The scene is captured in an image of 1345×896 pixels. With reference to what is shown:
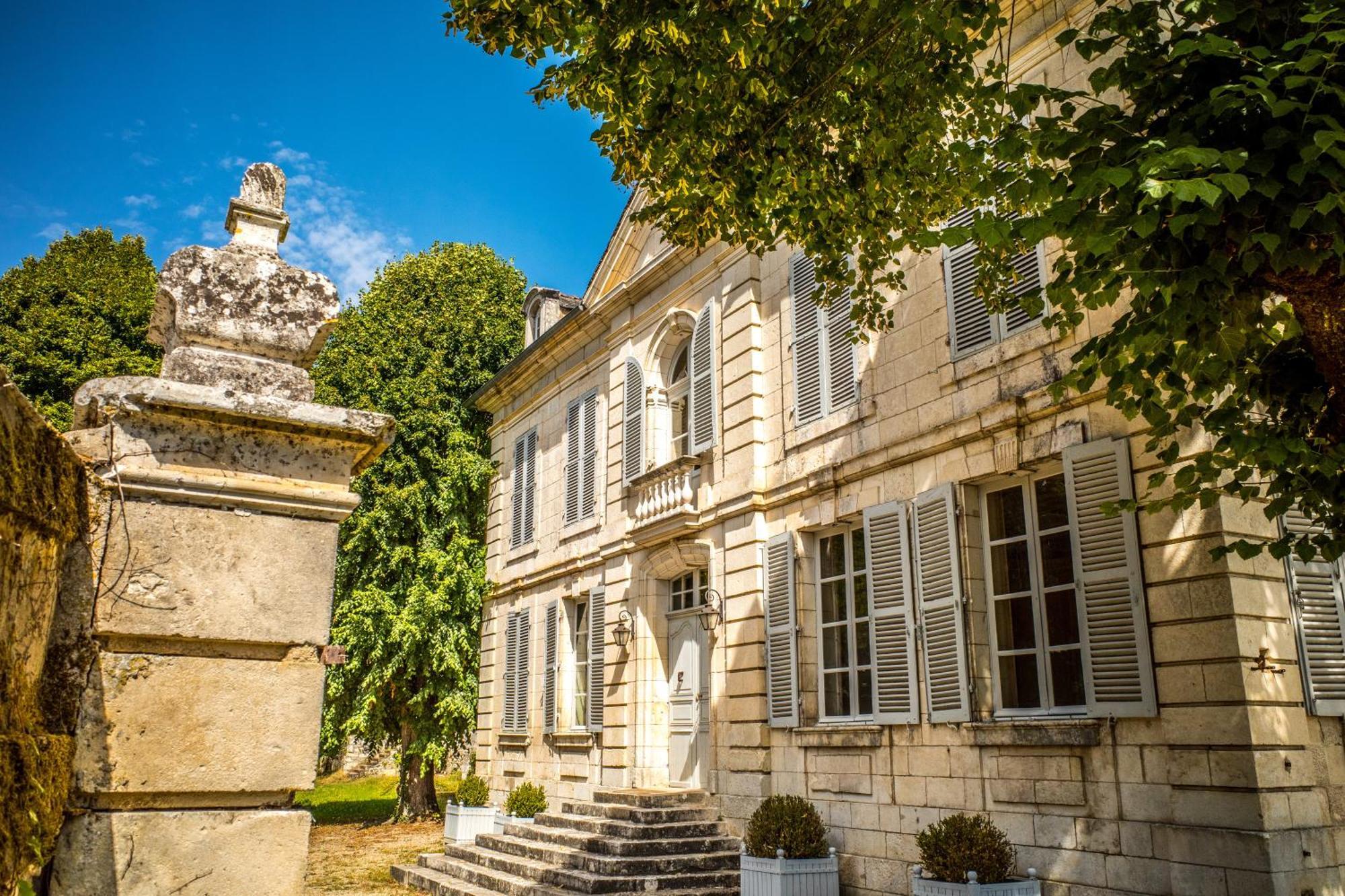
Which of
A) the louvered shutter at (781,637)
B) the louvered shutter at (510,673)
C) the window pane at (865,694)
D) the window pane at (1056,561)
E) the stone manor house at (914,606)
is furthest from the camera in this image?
the louvered shutter at (510,673)

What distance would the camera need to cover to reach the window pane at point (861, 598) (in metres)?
9.28

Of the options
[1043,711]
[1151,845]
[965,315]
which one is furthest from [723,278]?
[1151,845]

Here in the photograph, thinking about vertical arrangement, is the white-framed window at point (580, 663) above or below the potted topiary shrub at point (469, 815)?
above

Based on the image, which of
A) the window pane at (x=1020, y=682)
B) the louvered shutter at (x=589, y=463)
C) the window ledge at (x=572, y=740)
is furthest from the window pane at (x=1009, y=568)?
the louvered shutter at (x=589, y=463)

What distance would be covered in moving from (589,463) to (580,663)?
2992 millimetres

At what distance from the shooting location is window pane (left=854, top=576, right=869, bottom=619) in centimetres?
928

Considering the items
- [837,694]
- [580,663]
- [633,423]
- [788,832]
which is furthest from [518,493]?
[788,832]

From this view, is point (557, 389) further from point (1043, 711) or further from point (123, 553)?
point (123, 553)

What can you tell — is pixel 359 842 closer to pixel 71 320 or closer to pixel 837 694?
pixel 837 694

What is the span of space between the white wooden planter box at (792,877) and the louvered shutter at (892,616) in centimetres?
139

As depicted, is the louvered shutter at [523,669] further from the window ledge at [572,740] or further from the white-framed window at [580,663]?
the window ledge at [572,740]

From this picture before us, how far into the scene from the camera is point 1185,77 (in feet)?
13.7

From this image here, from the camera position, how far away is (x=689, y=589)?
41.0ft

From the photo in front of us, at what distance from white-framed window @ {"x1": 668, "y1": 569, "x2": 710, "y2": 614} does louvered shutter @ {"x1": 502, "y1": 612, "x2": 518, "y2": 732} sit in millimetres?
4576
